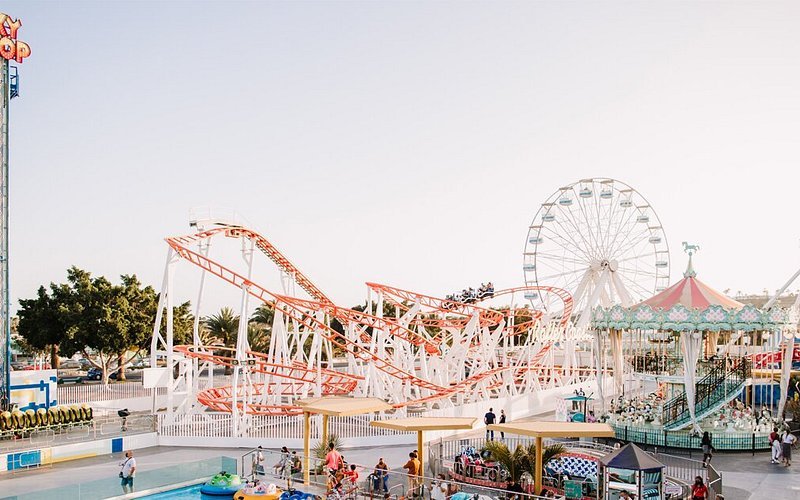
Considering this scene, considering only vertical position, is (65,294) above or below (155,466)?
above

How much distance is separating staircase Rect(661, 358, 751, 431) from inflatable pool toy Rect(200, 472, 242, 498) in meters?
14.6

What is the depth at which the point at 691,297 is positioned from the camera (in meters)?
27.1

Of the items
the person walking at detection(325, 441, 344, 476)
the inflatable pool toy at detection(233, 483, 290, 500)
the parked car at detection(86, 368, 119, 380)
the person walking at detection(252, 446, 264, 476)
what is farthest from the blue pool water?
the parked car at detection(86, 368, 119, 380)

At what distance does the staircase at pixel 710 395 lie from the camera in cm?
2530

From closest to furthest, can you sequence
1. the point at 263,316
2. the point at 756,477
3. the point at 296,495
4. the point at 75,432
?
1. the point at 296,495
2. the point at 756,477
3. the point at 75,432
4. the point at 263,316

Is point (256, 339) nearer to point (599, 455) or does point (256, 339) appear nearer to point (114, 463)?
point (114, 463)

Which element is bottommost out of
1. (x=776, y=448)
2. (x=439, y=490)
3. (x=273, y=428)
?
(x=273, y=428)

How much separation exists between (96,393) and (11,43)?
53.4 ft

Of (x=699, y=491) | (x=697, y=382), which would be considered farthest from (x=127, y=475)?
(x=697, y=382)

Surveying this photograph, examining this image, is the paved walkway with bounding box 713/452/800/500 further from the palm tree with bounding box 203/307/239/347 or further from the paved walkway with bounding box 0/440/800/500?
the palm tree with bounding box 203/307/239/347

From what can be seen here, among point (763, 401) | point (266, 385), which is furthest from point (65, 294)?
point (763, 401)

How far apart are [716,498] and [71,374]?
55.2 metres

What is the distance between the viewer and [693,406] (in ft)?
81.8

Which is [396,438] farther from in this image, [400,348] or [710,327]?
[710,327]
